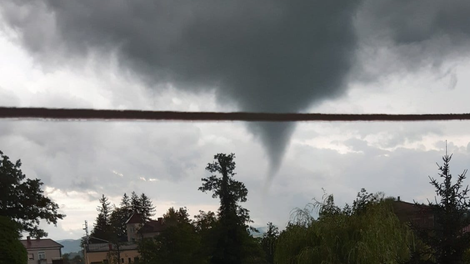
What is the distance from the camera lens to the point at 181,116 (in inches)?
49.7

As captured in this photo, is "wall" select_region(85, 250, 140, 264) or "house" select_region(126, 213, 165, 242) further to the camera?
"wall" select_region(85, 250, 140, 264)

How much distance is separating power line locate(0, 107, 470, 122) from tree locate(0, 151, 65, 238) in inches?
1145

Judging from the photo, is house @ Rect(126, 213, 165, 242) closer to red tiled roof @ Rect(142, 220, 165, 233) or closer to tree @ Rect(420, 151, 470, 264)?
red tiled roof @ Rect(142, 220, 165, 233)

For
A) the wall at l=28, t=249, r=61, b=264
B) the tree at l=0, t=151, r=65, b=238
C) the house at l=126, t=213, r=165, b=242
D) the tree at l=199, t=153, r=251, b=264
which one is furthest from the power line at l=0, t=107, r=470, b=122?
the wall at l=28, t=249, r=61, b=264

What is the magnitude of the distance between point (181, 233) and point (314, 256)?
76.2 feet

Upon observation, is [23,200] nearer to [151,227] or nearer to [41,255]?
[151,227]

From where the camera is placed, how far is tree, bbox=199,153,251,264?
3925 centimetres

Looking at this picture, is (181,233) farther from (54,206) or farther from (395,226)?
(395,226)

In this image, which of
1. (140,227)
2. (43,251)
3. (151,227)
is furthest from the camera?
(43,251)

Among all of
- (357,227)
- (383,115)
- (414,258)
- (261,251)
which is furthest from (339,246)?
(261,251)

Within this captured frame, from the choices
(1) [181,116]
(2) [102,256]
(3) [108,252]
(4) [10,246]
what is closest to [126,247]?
(2) [102,256]

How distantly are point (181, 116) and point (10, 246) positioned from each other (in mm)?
16766

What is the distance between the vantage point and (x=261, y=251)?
39812 millimetres

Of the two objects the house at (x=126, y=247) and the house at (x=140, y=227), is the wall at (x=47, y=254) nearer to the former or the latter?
the house at (x=126, y=247)
